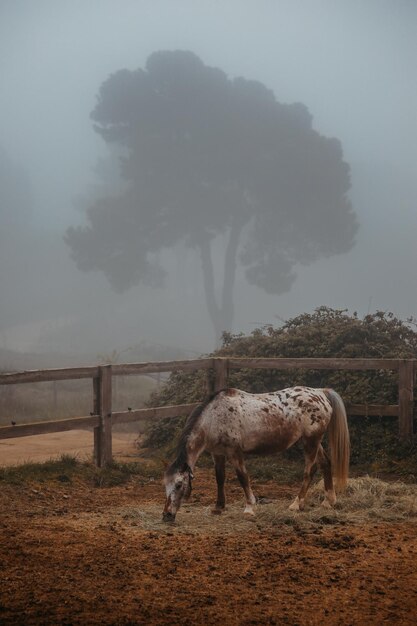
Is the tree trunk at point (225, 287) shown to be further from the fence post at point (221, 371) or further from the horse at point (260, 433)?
the horse at point (260, 433)

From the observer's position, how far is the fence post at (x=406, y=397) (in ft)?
32.3

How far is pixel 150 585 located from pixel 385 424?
6.53 meters

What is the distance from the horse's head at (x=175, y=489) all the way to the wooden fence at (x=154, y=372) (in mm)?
2329

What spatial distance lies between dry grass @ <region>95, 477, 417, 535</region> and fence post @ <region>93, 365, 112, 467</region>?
191 centimetres

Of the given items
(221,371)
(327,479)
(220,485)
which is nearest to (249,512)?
(220,485)

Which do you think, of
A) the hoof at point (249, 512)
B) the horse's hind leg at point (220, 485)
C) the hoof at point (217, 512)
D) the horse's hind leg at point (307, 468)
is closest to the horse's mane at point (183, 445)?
the horse's hind leg at point (220, 485)

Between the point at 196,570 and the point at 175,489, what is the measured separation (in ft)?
5.55

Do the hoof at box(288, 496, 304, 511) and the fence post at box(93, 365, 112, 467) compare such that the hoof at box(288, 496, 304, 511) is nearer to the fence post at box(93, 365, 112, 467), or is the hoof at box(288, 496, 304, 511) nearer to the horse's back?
the horse's back

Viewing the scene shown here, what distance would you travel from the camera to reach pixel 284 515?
6.76m

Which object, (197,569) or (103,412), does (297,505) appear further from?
(103,412)

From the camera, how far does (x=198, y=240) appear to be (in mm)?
62562

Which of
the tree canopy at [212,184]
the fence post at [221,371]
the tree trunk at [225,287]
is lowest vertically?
the fence post at [221,371]

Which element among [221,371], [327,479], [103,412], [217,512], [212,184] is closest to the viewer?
[217,512]

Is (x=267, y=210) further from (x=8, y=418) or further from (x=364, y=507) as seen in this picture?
(x=364, y=507)
